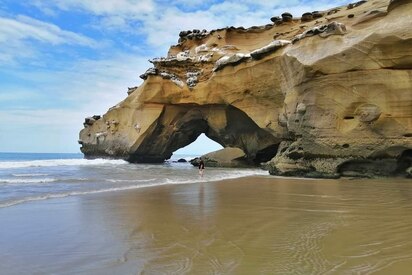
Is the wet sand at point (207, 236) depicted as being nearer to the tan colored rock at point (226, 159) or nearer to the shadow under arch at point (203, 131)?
the shadow under arch at point (203, 131)

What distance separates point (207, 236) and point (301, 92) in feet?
45.0

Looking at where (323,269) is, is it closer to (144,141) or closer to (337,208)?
(337,208)

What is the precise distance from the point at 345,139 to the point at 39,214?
501 inches

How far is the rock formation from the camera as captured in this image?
15203 mm

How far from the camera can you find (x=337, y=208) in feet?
25.7

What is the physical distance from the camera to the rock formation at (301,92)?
15203 millimetres

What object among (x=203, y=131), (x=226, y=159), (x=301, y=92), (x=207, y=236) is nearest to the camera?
(x=207, y=236)

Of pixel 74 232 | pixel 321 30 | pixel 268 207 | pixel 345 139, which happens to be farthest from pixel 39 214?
pixel 321 30

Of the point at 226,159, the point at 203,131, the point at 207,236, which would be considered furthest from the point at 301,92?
the point at 226,159

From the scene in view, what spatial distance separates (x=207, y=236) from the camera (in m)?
5.29

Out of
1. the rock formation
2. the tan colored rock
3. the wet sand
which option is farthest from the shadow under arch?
the wet sand

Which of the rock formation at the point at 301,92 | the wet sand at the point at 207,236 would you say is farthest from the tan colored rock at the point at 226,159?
the wet sand at the point at 207,236

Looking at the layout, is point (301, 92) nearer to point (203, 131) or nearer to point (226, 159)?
point (203, 131)

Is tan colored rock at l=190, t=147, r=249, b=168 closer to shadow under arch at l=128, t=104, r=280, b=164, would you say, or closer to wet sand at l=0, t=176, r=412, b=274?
shadow under arch at l=128, t=104, r=280, b=164
